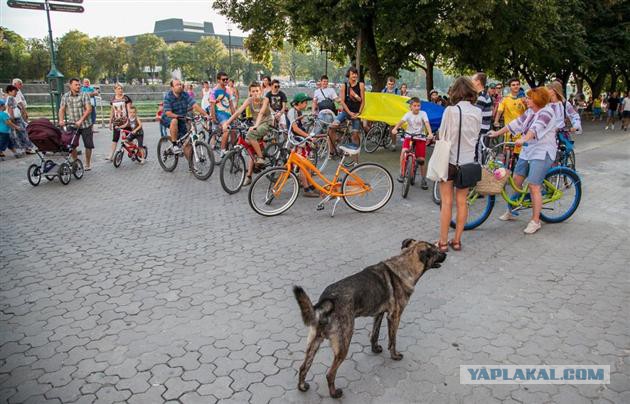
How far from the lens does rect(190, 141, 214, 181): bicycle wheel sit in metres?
10.1

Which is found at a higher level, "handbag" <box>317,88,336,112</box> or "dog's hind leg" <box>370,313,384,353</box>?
"handbag" <box>317,88,336,112</box>

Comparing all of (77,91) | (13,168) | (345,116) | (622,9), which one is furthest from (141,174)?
(622,9)

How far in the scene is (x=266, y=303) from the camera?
444 cm

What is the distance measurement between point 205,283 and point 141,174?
22.2 ft

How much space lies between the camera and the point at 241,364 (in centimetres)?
348

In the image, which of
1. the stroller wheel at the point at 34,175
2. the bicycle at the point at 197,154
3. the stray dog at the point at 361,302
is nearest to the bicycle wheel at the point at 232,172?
the bicycle at the point at 197,154

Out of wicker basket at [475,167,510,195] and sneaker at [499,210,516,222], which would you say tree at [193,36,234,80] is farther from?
wicker basket at [475,167,510,195]

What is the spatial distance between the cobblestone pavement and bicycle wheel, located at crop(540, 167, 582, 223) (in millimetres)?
259

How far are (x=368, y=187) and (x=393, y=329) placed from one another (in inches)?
166

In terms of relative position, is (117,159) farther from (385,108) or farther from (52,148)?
(385,108)

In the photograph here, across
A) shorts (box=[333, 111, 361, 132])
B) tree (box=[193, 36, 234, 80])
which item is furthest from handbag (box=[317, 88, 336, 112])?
tree (box=[193, 36, 234, 80])

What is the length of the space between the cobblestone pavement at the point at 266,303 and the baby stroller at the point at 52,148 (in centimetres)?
162

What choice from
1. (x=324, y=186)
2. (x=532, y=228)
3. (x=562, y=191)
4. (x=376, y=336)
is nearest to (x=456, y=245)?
(x=532, y=228)

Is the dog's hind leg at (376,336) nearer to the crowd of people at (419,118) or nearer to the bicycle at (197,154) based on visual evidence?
the crowd of people at (419,118)
